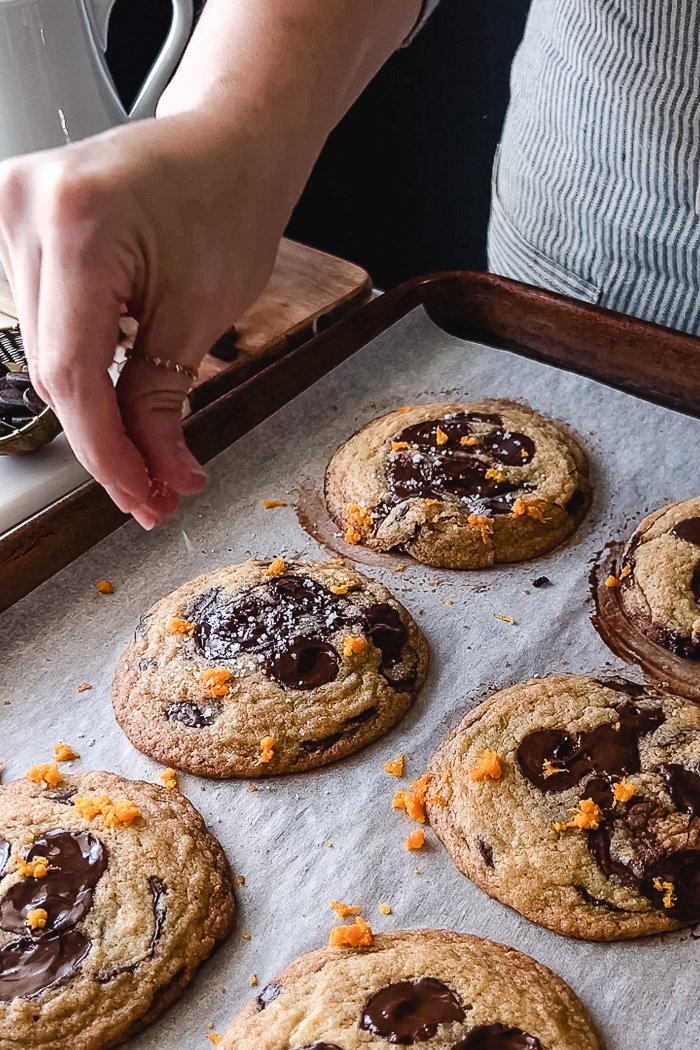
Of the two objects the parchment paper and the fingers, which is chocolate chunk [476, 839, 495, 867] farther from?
the fingers

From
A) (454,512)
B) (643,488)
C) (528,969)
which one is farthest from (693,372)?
(528,969)

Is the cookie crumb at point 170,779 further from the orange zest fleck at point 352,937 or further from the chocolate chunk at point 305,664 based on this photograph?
the orange zest fleck at point 352,937


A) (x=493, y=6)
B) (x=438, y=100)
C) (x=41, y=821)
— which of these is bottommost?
(x=41, y=821)

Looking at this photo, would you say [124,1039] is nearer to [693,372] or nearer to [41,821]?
[41,821]

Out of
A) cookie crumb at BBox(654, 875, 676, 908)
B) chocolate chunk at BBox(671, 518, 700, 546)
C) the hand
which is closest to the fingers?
the hand

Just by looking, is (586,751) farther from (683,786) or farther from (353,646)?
(353,646)
